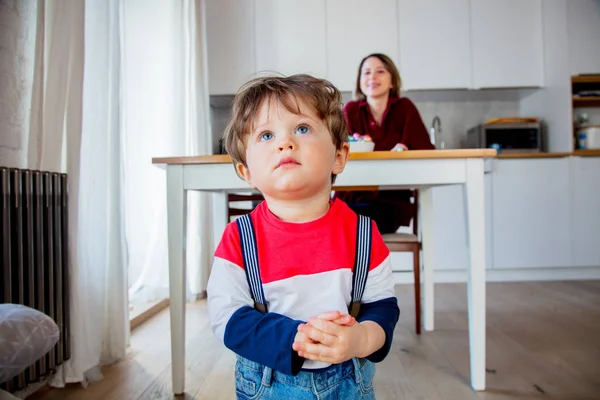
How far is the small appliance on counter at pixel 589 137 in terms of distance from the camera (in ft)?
11.7

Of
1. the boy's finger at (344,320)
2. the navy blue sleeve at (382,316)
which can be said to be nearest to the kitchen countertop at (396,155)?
the navy blue sleeve at (382,316)

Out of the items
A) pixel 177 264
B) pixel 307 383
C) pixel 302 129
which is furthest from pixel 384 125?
pixel 307 383

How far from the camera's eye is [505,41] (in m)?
3.70

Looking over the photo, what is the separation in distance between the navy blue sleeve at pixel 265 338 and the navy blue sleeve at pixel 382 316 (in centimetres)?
14

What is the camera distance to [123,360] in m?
1.67

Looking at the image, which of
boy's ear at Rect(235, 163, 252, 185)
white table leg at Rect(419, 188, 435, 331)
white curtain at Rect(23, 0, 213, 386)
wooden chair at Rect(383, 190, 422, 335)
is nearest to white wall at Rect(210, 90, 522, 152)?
white table leg at Rect(419, 188, 435, 331)

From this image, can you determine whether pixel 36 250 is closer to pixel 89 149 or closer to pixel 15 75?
pixel 89 149

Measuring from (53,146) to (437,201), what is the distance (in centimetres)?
292

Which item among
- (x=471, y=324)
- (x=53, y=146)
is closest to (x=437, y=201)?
(x=471, y=324)

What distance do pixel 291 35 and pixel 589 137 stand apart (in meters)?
2.59

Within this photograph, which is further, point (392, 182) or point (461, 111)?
point (461, 111)

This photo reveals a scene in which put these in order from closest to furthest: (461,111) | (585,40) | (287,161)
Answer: (287,161) < (585,40) < (461,111)

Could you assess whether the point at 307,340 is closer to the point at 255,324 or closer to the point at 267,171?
the point at 255,324

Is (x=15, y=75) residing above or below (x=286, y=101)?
above
